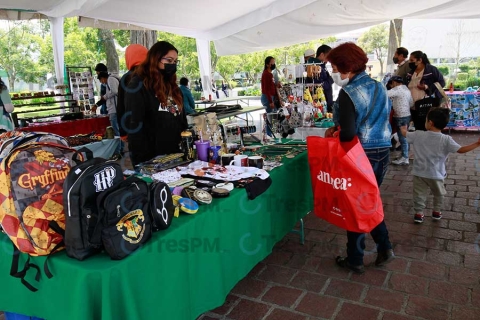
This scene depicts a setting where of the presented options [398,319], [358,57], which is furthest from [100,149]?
[398,319]

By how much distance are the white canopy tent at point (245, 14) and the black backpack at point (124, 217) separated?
3507 mm

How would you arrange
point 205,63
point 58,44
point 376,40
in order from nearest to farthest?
point 58,44
point 205,63
point 376,40

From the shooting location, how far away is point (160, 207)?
1427mm

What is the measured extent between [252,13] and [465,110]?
4919 mm

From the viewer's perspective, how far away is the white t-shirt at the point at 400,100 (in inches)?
186

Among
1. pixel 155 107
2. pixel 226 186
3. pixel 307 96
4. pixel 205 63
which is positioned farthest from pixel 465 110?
pixel 226 186

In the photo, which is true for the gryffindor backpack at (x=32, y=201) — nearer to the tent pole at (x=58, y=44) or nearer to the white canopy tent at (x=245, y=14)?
the white canopy tent at (x=245, y=14)

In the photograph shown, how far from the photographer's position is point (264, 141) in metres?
3.17

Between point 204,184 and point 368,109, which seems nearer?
point 204,184

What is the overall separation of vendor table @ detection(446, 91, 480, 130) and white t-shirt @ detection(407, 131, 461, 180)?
516 centimetres

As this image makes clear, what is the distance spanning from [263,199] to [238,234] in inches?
12.6

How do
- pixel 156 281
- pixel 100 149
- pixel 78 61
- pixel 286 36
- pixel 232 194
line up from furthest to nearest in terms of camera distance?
pixel 78 61 < pixel 286 36 < pixel 100 149 < pixel 232 194 < pixel 156 281

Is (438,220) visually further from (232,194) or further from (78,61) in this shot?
(78,61)

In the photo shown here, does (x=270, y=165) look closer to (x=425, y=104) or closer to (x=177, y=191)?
(x=177, y=191)
